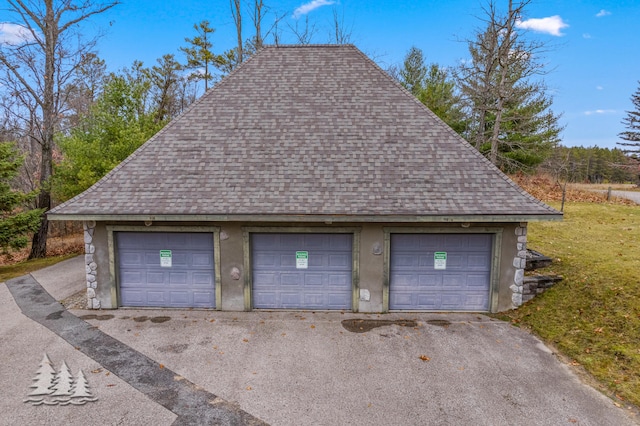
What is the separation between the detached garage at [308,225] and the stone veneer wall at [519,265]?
3 cm

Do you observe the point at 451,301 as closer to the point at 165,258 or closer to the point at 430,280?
the point at 430,280

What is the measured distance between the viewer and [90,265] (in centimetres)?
861

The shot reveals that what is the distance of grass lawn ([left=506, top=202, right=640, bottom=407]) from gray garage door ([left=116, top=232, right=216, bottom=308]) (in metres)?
7.65

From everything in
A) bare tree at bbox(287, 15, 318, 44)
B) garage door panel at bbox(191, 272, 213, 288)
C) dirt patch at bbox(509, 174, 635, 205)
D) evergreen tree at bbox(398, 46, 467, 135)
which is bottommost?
garage door panel at bbox(191, 272, 213, 288)

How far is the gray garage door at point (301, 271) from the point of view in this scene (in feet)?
28.3

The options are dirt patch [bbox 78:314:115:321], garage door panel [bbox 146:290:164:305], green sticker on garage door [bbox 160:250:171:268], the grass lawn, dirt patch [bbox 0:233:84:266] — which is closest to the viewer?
the grass lawn

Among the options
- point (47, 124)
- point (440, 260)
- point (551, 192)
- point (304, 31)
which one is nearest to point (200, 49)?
point (304, 31)

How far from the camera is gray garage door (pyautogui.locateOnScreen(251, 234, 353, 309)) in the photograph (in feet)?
28.3

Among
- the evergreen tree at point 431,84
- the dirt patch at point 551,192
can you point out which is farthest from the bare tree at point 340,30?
the dirt patch at point 551,192

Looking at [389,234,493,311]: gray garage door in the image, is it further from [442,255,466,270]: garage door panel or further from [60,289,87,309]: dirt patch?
[60,289,87,309]: dirt patch

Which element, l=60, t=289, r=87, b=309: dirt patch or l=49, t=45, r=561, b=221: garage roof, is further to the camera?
l=60, t=289, r=87, b=309: dirt patch

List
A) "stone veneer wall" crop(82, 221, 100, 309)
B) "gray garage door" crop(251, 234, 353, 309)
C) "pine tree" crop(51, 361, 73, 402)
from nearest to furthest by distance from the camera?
"pine tree" crop(51, 361, 73, 402) → "stone veneer wall" crop(82, 221, 100, 309) → "gray garage door" crop(251, 234, 353, 309)

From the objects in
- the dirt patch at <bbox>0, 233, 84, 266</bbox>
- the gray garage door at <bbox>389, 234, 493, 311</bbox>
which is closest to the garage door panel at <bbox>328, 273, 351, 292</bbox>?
the gray garage door at <bbox>389, 234, 493, 311</bbox>

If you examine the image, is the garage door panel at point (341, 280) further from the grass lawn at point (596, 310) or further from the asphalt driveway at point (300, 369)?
the grass lawn at point (596, 310)
